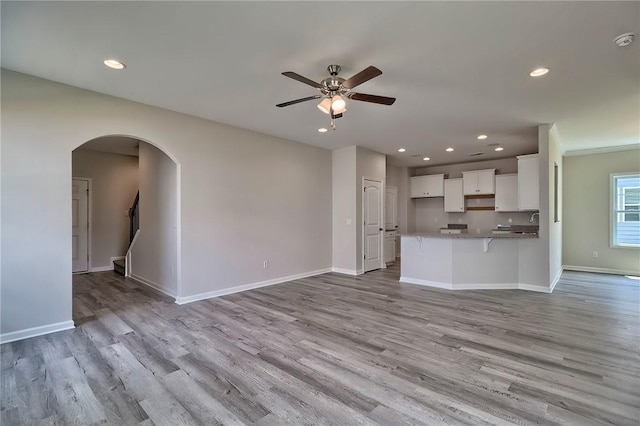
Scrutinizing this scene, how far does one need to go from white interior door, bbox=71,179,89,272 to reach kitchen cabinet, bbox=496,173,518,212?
377 inches

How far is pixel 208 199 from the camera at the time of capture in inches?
182

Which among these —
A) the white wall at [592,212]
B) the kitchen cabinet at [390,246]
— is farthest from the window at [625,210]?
the kitchen cabinet at [390,246]

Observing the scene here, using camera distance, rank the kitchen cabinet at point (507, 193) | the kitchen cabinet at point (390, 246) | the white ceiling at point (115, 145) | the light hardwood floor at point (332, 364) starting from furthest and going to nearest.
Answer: the kitchen cabinet at point (390, 246) → the kitchen cabinet at point (507, 193) → the white ceiling at point (115, 145) → the light hardwood floor at point (332, 364)

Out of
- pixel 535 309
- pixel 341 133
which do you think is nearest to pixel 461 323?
pixel 535 309

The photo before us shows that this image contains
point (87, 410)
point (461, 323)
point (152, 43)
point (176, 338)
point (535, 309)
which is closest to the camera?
point (87, 410)

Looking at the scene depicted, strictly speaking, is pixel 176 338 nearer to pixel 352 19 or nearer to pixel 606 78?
pixel 352 19

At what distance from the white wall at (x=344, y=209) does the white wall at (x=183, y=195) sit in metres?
0.16

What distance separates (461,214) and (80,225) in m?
9.40

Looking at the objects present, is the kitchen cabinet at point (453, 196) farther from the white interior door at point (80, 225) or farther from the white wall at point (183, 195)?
the white interior door at point (80, 225)

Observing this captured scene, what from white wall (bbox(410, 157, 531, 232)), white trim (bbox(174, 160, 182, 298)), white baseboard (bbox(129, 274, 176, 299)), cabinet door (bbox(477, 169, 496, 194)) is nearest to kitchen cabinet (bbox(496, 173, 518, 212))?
cabinet door (bbox(477, 169, 496, 194))

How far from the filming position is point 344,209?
6.61 m

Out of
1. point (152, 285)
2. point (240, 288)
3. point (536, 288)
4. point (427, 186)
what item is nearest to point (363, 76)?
point (240, 288)

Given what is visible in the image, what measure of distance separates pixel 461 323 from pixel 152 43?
428 cm

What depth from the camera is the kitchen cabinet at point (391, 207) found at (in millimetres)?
8336
